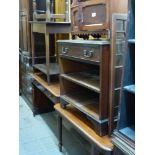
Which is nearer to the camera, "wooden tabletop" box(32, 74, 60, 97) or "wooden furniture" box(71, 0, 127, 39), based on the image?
"wooden furniture" box(71, 0, 127, 39)

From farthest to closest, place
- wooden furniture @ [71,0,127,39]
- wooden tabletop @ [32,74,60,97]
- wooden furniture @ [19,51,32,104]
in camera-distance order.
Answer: wooden furniture @ [19,51,32,104], wooden tabletop @ [32,74,60,97], wooden furniture @ [71,0,127,39]

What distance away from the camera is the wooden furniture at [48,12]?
9.37 ft

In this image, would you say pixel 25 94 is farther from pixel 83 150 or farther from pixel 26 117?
pixel 83 150

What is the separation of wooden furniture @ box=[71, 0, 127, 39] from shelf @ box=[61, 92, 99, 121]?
0.61m

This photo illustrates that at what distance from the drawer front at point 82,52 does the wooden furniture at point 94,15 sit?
15cm

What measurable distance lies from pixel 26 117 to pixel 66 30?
1.54 metres

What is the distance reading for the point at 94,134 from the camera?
1690 mm

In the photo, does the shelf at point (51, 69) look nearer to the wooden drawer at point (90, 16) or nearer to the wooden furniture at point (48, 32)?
the wooden furniture at point (48, 32)

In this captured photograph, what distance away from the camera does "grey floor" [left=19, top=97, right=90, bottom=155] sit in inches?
98.7

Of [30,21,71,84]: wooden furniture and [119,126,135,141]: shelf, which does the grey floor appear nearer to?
[30,21,71,84]: wooden furniture

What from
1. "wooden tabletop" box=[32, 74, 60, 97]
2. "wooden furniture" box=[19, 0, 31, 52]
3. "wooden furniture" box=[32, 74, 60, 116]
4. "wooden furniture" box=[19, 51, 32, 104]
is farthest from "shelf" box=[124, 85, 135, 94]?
"wooden furniture" box=[19, 0, 31, 52]

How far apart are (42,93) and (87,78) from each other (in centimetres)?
160

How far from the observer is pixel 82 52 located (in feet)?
5.76

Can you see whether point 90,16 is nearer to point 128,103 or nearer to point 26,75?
point 128,103
